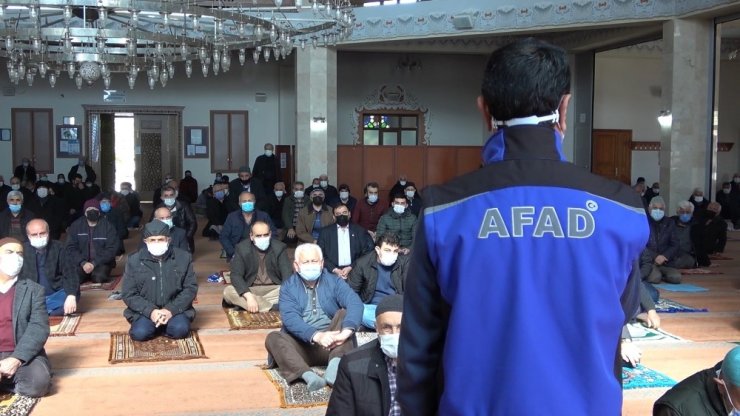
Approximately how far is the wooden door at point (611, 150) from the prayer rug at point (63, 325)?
1195 centimetres

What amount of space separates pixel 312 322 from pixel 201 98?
39.1 ft

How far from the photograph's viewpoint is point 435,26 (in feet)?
44.0

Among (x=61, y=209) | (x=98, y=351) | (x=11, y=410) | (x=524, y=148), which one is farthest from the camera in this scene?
(x=61, y=209)

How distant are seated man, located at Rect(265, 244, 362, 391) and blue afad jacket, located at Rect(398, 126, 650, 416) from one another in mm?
3288

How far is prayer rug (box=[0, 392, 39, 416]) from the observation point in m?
3.99

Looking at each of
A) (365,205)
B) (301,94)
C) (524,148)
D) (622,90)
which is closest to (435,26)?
(301,94)

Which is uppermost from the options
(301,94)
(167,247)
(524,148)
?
(301,94)

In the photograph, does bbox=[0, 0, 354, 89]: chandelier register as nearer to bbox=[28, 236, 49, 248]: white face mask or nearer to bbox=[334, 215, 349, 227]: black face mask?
bbox=[28, 236, 49, 248]: white face mask

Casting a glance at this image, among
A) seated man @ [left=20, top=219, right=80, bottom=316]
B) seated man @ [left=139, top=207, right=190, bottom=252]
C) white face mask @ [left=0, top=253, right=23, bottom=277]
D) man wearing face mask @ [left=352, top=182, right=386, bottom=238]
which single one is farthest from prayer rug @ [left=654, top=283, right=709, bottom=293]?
white face mask @ [left=0, top=253, right=23, bottom=277]

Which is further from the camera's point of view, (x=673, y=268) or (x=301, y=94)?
(x=301, y=94)

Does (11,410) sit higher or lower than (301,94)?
lower

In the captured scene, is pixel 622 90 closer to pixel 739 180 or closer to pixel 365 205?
pixel 739 180

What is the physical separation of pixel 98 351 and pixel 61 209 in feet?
22.7

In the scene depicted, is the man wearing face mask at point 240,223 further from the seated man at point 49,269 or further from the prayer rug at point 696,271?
the prayer rug at point 696,271
